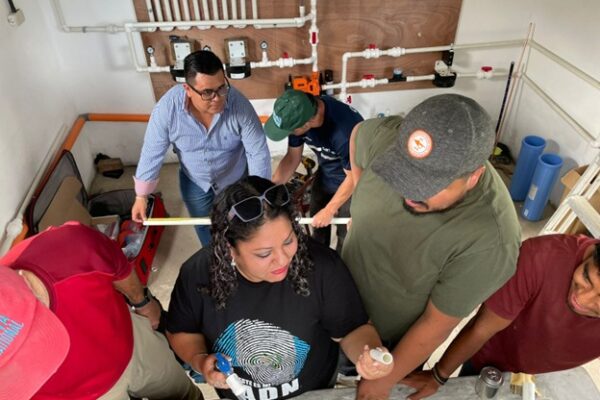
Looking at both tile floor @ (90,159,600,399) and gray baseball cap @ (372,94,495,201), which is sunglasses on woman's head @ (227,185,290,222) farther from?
tile floor @ (90,159,600,399)

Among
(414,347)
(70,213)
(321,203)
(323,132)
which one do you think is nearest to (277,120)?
(323,132)

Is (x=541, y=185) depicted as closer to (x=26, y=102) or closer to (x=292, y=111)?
(x=292, y=111)

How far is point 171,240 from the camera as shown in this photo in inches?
126

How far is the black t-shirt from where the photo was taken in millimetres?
1193

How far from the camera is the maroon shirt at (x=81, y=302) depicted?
1.17 meters

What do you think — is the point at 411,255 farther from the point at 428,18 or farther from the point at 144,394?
the point at 428,18

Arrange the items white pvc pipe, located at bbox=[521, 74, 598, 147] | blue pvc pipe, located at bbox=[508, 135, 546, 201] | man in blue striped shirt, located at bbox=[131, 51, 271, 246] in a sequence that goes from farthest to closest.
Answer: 1. blue pvc pipe, located at bbox=[508, 135, 546, 201]
2. white pvc pipe, located at bbox=[521, 74, 598, 147]
3. man in blue striped shirt, located at bbox=[131, 51, 271, 246]

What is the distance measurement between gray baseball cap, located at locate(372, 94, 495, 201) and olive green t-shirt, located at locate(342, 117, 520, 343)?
0.42ft

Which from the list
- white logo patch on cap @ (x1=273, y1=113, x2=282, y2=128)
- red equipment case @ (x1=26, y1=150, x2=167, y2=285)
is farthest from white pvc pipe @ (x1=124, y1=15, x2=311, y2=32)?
white logo patch on cap @ (x1=273, y1=113, x2=282, y2=128)

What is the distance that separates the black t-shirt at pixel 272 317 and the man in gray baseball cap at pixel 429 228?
5.8 inches

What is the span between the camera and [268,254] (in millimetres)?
1123

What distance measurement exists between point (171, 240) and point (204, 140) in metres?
1.27

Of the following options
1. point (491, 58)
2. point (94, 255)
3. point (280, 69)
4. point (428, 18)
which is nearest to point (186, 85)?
point (94, 255)

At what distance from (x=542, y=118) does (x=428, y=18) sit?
115 centimetres
